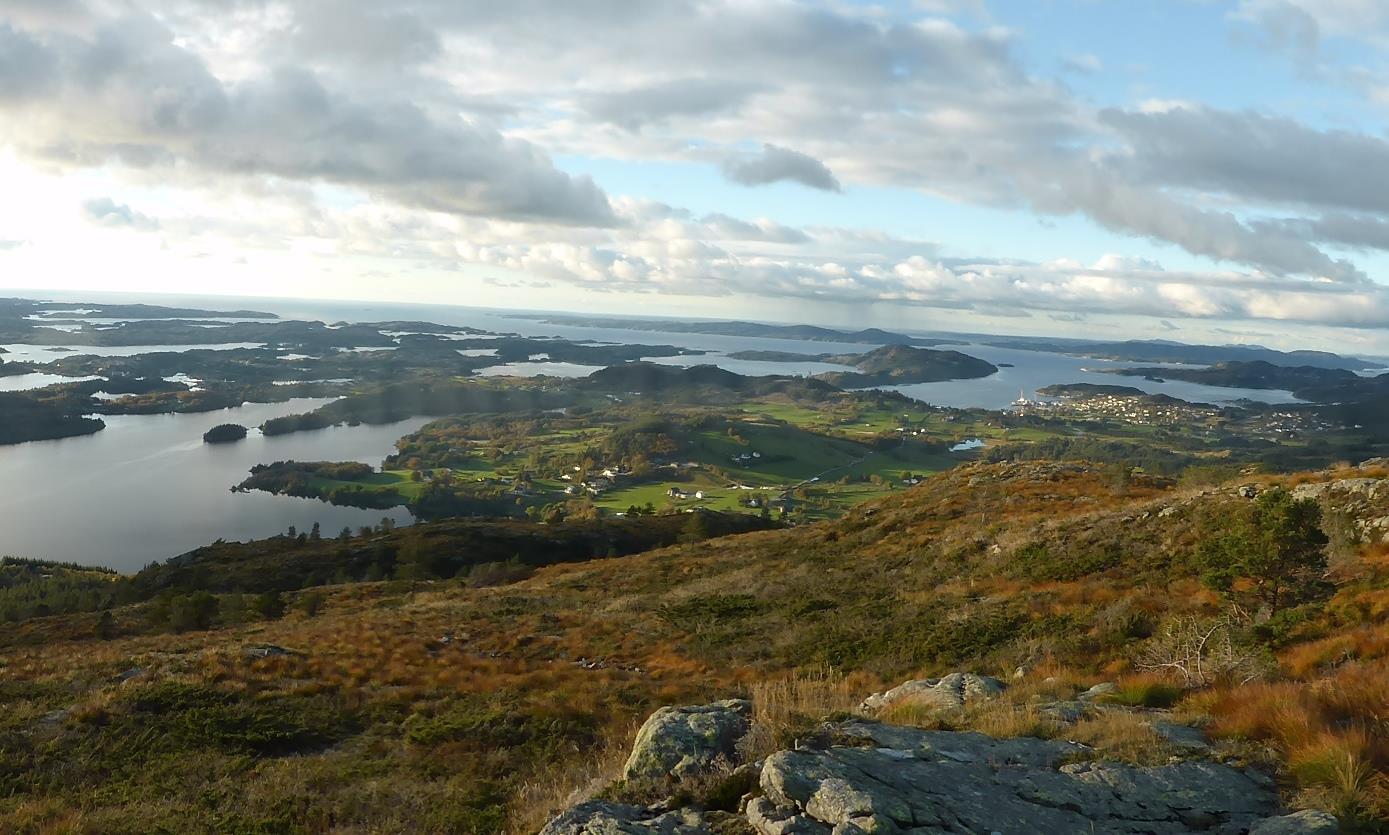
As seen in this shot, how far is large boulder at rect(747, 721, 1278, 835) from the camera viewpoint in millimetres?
6105

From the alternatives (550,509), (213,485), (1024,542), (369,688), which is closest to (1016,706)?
(369,688)

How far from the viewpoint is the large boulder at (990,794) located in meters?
6.11

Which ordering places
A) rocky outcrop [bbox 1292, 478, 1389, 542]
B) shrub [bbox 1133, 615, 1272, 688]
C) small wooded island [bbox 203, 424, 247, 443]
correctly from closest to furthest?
shrub [bbox 1133, 615, 1272, 688] → rocky outcrop [bbox 1292, 478, 1389, 542] → small wooded island [bbox 203, 424, 247, 443]

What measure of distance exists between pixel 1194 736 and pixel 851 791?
4.49 meters

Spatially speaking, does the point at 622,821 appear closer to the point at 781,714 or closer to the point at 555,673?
the point at 781,714

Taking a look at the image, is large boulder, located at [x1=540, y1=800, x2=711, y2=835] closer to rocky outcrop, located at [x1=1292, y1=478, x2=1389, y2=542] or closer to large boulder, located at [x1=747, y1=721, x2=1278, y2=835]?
large boulder, located at [x1=747, y1=721, x2=1278, y2=835]

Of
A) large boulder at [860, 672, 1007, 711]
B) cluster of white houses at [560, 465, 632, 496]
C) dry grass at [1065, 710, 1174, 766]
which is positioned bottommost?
cluster of white houses at [560, 465, 632, 496]

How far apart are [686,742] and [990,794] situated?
3188 mm

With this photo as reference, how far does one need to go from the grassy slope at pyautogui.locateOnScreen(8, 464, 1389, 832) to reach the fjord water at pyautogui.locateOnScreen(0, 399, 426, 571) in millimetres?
98698

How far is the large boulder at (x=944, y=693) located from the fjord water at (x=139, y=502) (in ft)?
424

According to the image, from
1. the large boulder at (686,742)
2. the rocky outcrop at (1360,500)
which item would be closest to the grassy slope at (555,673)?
the large boulder at (686,742)

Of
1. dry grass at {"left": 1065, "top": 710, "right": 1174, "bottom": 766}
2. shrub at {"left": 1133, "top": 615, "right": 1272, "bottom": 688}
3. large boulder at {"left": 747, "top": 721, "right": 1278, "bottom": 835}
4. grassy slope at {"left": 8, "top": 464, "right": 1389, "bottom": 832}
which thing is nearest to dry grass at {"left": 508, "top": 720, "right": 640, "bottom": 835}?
grassy slope at {"left": 8, "top": 464, "right": 1389, "bottom": 832}

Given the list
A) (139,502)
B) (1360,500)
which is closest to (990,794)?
Result: (1360,500)

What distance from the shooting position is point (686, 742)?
8047 millimetres
